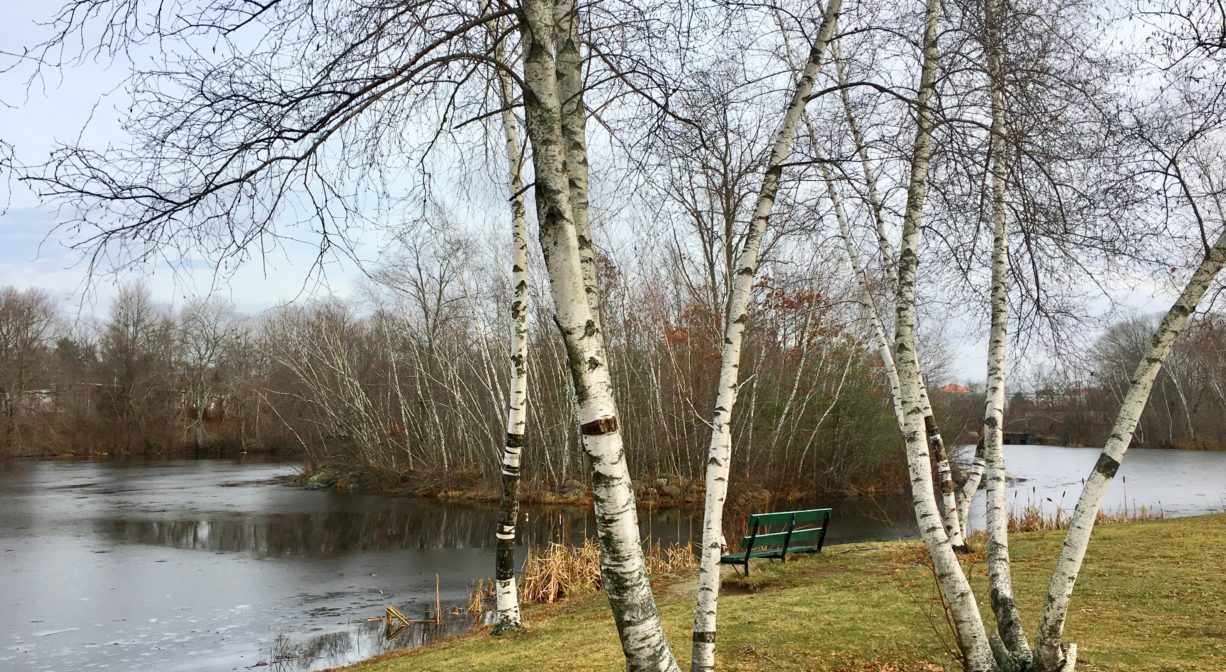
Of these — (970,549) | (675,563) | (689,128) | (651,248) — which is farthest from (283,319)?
(689,128)

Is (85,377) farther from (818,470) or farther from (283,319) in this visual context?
(818,470)

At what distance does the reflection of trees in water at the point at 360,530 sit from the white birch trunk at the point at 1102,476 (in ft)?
34.6

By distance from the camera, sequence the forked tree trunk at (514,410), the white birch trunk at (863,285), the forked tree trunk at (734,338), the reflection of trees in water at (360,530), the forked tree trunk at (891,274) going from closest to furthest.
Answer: the forked tree trunk at (734,338) → the forked tree trunk at (891,274) → the white birch trunk at (863,285) → the forked tree trunk at (514,410) → the reflection of trees in water at (360,530)

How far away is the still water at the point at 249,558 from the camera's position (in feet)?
27.9

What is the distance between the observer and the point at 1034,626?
18.3ft

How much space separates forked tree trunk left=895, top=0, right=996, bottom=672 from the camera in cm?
401

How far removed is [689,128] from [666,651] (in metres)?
2.85

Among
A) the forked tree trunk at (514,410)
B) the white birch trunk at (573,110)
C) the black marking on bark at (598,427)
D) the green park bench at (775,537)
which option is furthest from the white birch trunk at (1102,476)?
the green park bench at (775,537)

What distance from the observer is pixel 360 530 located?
1762cm

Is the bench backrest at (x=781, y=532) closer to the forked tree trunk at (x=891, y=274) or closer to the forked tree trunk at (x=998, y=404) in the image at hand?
the forked tree trunk at (x=891, y=274)

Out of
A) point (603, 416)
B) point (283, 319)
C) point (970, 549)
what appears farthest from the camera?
point (283, 319)

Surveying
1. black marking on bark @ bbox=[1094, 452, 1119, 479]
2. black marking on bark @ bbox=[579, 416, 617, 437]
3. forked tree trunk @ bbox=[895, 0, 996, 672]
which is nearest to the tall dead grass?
forked tree trunk @ bbox=[895, 0, 996, 672]

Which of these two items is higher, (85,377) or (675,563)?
(85,377)

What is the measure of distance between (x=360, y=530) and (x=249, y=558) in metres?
3.73
